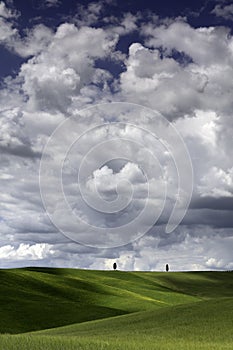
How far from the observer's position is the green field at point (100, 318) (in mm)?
32781

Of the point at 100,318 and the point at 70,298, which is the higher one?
the point at 70,298

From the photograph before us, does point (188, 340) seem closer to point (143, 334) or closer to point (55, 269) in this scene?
point (143, 334)

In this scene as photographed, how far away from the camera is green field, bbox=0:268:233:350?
1291 inches

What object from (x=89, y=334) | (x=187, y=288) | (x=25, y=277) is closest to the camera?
(x=89, y=334)

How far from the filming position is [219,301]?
5753 cm

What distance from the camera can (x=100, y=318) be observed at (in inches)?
2965

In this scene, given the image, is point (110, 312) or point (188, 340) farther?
point (110, 312)

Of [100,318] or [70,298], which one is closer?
[100,318]

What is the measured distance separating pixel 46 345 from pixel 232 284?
165914 mm

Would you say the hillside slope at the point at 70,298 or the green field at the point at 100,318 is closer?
the green field at the point at 100,318

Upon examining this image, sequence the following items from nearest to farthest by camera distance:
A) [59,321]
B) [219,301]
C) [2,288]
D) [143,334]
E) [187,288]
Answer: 1. [143,334]
2. [219,301]
3. [59,321]
4. [2,288]
5. [187,288]

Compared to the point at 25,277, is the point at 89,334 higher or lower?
lower

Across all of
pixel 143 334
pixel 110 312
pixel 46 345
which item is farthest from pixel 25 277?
pixel 46 345

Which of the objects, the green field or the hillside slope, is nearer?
the green field
